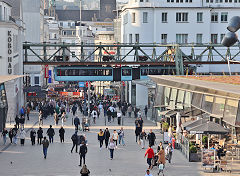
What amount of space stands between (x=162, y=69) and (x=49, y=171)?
38004 mm

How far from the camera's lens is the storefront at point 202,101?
30703 mm

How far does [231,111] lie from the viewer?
31453 mm

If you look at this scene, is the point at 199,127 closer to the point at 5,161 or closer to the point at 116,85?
the point at 5,161

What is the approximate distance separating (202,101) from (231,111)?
7225 millimetres

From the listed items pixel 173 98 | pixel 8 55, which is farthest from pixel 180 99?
pixel 8 55

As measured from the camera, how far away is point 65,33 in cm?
18725

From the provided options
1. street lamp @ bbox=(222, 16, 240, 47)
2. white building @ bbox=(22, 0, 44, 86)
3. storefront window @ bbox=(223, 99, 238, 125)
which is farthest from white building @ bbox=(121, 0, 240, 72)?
street lamp @ bbox=(222, 16, 240, 47)

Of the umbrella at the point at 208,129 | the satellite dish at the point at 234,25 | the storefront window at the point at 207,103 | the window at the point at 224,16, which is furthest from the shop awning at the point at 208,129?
the window at the point at 224,16

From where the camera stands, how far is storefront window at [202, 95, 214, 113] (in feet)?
119

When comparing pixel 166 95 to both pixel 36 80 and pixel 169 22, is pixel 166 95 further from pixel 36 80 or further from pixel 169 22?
pixel 36 80

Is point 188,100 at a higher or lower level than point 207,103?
lower

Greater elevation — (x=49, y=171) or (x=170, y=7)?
(x=170, y=7)

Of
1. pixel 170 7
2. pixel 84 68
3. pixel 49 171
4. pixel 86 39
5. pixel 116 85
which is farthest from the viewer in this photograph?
pixel 86 39

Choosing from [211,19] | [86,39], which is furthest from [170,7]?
[86,39]
